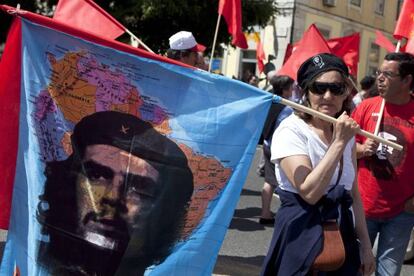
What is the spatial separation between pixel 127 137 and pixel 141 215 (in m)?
0.35

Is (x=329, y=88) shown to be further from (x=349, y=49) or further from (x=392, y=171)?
(x=349, y=49)

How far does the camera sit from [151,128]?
3.01 meters

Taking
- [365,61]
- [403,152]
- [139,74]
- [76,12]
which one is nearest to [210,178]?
[139,74]

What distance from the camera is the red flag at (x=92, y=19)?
4617mm

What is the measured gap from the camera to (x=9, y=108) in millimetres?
3227

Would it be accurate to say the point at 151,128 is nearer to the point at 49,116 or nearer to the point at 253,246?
the point at 49,116

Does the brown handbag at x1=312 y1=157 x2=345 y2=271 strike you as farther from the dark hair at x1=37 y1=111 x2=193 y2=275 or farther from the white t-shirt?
the dark hair at x1=37 y1=111 x2=193 y2=275

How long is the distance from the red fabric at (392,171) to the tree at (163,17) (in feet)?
39.4

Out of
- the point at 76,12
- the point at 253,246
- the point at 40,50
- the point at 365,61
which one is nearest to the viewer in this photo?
the point at 40,50

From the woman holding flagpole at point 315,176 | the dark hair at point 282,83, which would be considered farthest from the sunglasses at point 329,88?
the dark hair at point 282,83

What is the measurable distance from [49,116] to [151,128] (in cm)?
51

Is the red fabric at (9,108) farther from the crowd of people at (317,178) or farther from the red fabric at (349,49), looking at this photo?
the red fabric at (349,49)

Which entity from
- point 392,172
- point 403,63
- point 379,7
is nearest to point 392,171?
point 392,172

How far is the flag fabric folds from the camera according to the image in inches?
115
